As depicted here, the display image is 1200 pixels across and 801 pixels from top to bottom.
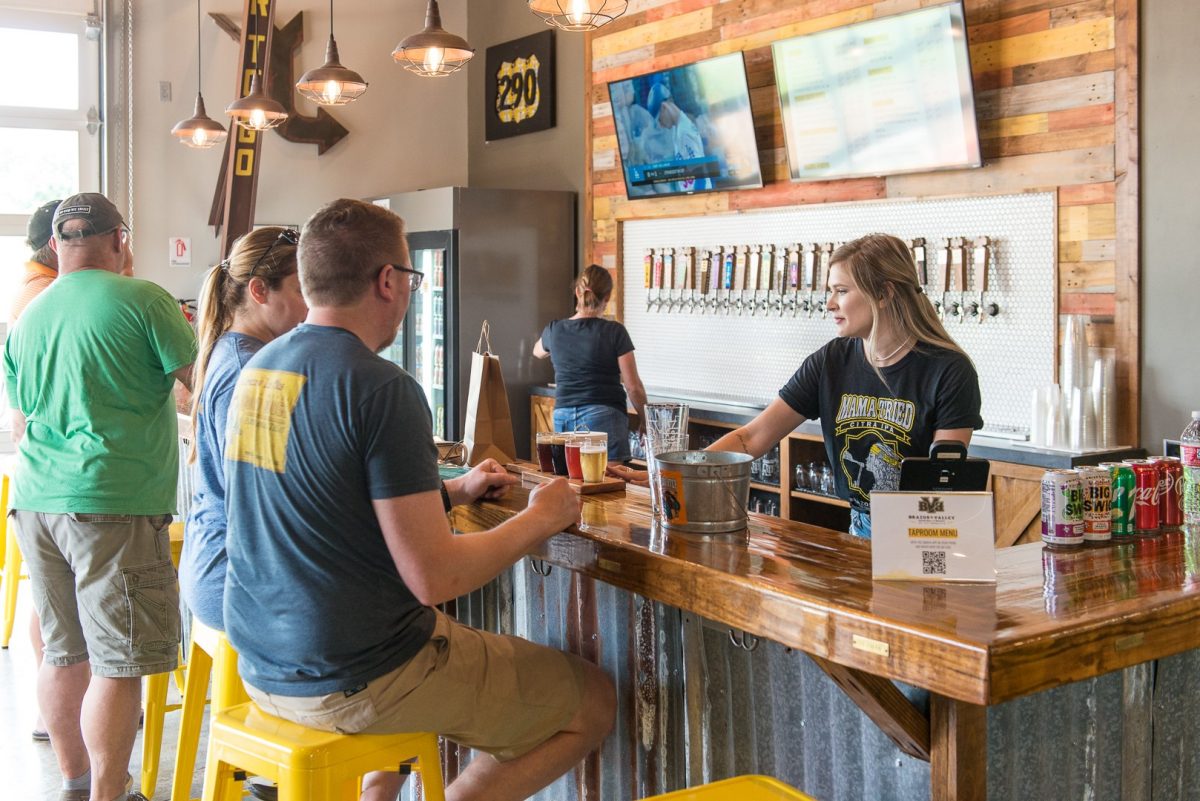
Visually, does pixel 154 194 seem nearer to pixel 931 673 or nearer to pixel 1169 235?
pixel 1169 235

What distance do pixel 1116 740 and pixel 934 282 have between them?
3.15 metres

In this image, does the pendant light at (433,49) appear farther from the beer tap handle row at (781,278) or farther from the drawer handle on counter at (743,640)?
the drawer handle on counter at (743,640)

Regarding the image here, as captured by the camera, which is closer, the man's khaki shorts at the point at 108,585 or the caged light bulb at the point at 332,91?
the man's khaki shorts at the point at 108,585

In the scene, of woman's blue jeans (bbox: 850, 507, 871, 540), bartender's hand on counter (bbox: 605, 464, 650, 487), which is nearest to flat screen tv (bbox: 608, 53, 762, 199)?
woman's blue jeans (bbox: 850, 507, 871, 540)

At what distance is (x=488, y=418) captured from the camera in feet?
10.3

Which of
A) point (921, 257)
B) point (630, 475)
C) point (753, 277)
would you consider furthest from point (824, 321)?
point (630, 475)

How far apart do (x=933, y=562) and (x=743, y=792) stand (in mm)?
462

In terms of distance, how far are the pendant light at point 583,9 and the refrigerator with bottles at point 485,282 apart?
10.3 ft

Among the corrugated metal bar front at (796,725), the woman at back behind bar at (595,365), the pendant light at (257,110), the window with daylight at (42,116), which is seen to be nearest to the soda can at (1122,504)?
the corrugated metal bar front at (796,725)

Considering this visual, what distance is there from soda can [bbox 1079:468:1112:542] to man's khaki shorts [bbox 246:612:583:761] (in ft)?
3.28

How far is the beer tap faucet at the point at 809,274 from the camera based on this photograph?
5436mm

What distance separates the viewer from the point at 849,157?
201 inches

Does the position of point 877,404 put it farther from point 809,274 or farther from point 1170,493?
point 809,274

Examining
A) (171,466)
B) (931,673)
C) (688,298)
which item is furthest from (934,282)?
(931,673)
